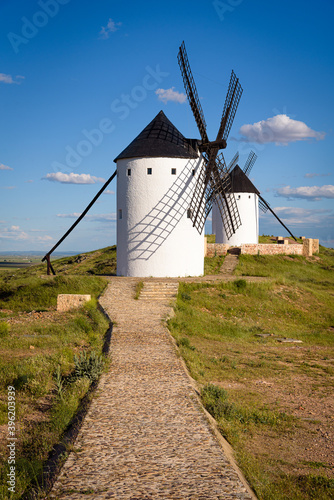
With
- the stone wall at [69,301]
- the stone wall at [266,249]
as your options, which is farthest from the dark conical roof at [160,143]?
the stone wall at [266,249]

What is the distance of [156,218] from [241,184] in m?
19.1

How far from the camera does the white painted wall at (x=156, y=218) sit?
933 inches

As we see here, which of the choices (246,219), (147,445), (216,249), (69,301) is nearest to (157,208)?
(69,301)

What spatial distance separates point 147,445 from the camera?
5.99 meters

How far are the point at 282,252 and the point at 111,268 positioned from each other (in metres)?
13.8

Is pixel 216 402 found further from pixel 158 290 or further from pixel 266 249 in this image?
pixel 266 249

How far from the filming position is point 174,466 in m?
5.41

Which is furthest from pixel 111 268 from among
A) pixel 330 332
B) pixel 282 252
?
pixel 330 332

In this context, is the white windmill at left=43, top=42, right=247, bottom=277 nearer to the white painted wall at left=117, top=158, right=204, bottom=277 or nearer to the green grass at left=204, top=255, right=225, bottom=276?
the white painted wall at left=117, top=158, right=204, bottom=277

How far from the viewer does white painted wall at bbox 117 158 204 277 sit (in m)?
23.7

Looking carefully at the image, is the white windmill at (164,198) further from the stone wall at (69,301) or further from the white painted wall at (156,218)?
the stone wall at (69,301)

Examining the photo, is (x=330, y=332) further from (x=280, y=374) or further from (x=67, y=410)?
(x=67, y=410)

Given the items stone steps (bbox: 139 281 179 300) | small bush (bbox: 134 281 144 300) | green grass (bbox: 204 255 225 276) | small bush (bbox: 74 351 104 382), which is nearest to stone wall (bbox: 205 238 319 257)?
green grass (bbox: 204 255 225 276)

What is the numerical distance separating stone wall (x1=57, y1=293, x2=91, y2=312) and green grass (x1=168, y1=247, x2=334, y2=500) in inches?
145
